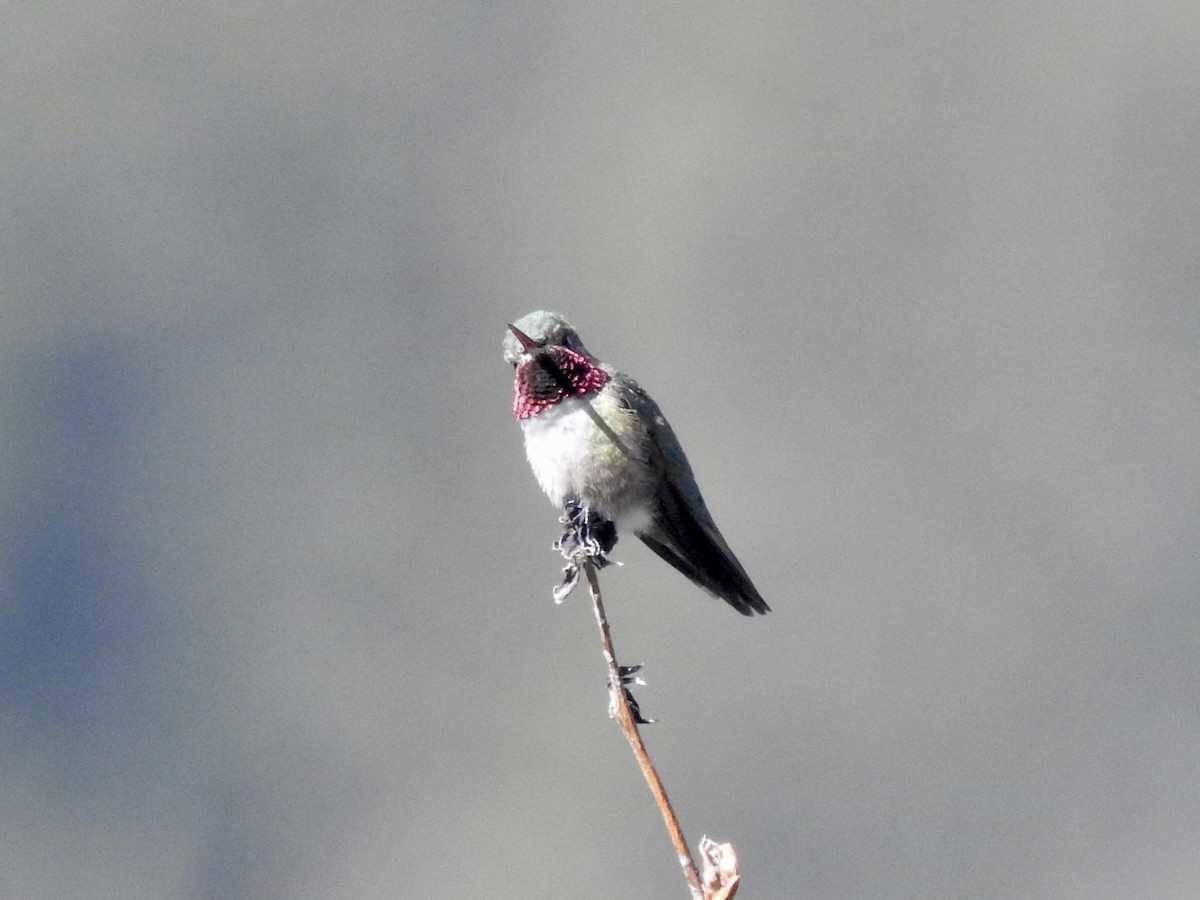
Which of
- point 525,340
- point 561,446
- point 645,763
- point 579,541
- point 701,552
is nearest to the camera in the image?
point 645,763

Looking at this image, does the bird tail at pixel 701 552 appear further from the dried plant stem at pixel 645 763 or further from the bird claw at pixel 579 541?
the dried plant stem at pixel 645 763

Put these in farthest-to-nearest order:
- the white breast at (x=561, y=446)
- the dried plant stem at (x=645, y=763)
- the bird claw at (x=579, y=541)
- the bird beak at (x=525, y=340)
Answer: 1. the white breast at (x=561, y=446)
2. the bird beak at (x=525, y=340)
3. the bird claw at (x=579, y=541)
4. the dried plant stem at (x=645, y=763)

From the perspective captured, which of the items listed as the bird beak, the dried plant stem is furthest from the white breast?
the dried plant stem

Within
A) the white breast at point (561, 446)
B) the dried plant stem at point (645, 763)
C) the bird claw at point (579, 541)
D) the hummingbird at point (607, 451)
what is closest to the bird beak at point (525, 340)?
the hummingbird at point (607, 451)

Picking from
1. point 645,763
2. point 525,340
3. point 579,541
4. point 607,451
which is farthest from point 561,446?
point 645,763

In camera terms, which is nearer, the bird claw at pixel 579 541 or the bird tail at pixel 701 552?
the bird claw at pixel 579 541

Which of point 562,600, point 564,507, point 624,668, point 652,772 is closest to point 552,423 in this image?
point 564,507

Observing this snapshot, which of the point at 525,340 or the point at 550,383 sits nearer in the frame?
the point at 525,340

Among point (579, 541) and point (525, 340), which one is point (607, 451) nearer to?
point (525, 340)
